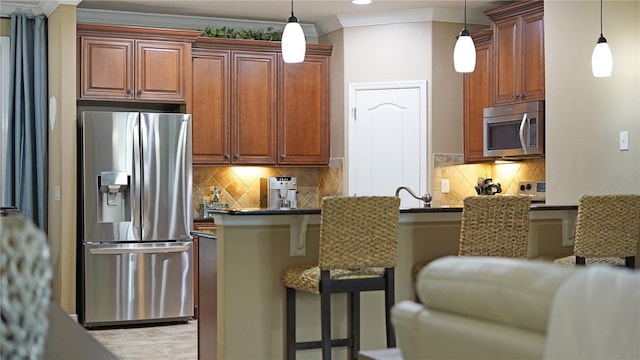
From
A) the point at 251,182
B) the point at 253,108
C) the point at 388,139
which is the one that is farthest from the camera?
the point at 251,182

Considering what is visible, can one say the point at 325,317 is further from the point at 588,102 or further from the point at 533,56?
the point at 533,56

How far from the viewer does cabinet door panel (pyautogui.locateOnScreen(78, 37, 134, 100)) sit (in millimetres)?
6652

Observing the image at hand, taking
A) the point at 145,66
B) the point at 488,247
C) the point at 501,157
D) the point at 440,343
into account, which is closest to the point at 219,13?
the point at 145,66

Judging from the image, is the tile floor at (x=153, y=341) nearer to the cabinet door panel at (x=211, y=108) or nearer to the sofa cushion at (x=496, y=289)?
the cabinet door panel at (x=211, y=108)

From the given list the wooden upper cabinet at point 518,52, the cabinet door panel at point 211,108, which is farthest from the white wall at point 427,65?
the cabinet door panel at point 211,108

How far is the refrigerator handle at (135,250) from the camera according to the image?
6402 millimetres

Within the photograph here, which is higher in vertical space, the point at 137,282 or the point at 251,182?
the point at 251,182

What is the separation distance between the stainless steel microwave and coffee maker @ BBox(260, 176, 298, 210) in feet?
5.55

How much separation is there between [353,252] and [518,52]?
10.3 feet

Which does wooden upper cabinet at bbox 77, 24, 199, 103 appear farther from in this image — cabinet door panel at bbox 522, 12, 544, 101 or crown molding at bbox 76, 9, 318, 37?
cabinet door panel at bbox 522, 12, 544, 101

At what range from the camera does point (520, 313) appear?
5.52ft

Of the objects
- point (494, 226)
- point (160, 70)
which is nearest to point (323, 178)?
point (160, 70)

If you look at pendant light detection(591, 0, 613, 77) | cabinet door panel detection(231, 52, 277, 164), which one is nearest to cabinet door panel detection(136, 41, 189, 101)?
cabinet door panel detection(231, 52, 277, 164)

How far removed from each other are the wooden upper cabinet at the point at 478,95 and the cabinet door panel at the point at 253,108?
1631 millimetres
